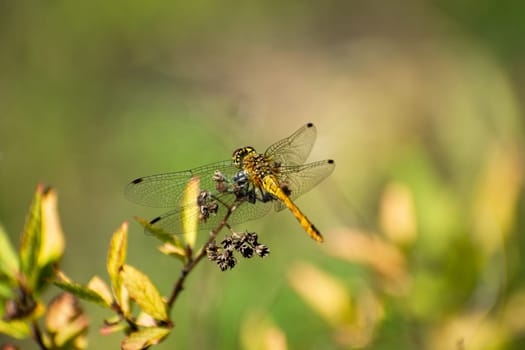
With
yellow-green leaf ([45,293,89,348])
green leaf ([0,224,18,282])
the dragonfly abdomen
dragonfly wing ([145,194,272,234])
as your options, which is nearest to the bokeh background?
the dragonfly abdomen

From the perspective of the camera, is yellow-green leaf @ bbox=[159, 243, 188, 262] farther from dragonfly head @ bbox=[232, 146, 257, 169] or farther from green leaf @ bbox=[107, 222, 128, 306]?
dragonfly head @ bbox=[232, 146, 257, 169]

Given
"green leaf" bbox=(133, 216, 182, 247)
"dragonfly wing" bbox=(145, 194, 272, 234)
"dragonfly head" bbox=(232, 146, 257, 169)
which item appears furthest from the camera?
"dragonfly head" bbox=(232, 146, 257, 169)

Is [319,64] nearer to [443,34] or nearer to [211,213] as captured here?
[443,34]

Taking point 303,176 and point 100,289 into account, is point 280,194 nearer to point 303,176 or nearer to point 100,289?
point 303,176

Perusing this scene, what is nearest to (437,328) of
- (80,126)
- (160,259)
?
(160,259)

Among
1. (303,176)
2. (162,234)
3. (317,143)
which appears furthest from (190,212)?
(317,143)

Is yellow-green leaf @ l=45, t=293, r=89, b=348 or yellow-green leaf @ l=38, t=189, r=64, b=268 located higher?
yellow-green leaf @ l=38, t=189, r=64, b=268

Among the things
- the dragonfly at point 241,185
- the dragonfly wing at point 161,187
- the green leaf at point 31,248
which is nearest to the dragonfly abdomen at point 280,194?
the dragonfly at point 241,185
